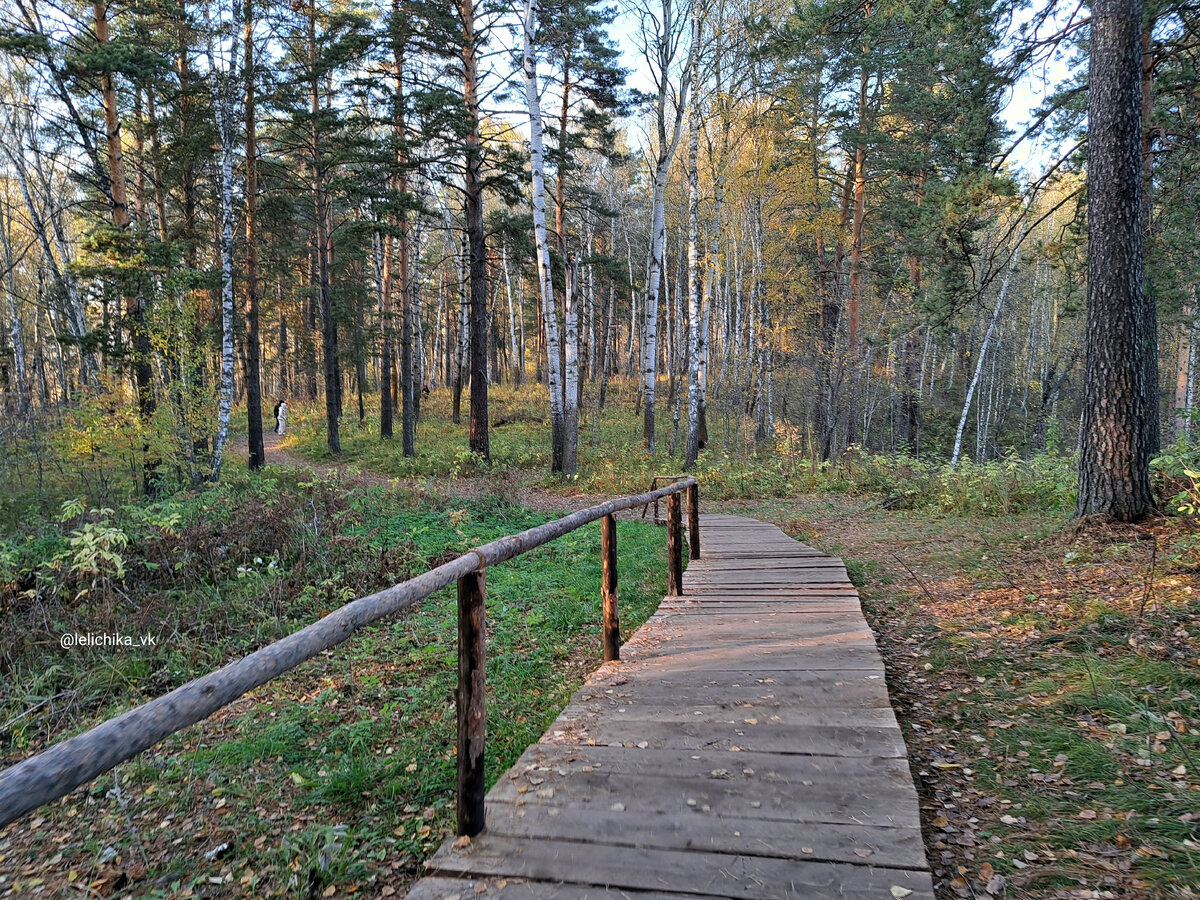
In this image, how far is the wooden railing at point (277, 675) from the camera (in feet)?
3.43

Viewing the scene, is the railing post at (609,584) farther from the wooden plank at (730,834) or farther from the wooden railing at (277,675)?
the wooden plank at (730,834)

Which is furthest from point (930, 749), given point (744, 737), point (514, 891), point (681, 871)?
point (514, 891)

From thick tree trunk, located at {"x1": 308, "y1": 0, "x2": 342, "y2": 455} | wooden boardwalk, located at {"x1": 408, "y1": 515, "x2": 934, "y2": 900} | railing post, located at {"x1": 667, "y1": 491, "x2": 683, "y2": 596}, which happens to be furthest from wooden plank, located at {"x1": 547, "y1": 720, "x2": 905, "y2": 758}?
thick tree trunk, located at {"x1": 308, "y1": 0, "x2": 342, "y2": 455}

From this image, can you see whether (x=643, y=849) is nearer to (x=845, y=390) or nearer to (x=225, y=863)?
(x=225, y=863)

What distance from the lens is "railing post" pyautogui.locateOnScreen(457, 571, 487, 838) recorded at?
7.52 ft

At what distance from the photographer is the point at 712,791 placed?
2506mm

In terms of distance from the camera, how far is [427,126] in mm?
14078

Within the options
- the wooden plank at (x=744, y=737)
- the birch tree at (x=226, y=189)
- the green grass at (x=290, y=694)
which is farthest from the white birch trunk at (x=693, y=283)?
the wooden plank at (x=744, y=737)

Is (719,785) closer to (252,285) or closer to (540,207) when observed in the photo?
(540,207)

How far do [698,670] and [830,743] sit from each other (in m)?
1.14

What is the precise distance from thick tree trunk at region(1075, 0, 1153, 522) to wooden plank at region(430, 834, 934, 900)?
6451 mm

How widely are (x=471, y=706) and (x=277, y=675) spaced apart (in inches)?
39.0

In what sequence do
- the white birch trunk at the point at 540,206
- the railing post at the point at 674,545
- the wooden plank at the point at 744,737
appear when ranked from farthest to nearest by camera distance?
the white birch trunk at the point at 540,206 < the railing post at the point at 674,545 < the wooden plank at the point at 744,737

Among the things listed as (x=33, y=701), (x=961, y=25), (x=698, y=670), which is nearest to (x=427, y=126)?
(x=961, y=25)
